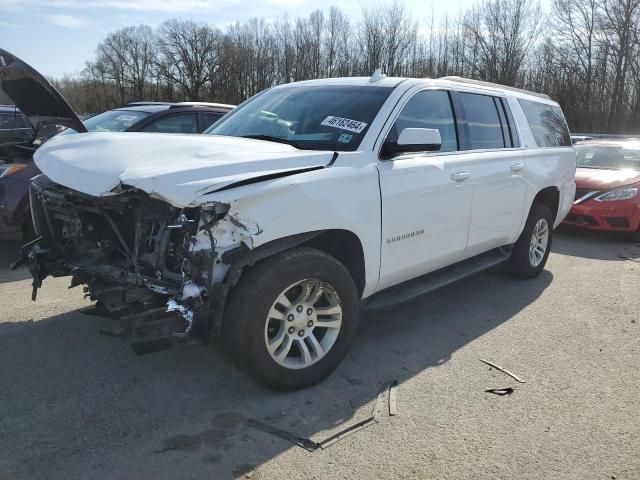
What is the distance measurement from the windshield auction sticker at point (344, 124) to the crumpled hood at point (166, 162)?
16.7 inches

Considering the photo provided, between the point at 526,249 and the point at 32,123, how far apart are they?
504 centimetres

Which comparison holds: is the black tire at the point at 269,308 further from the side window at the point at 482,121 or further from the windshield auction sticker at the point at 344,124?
the side window at the point at 482,121

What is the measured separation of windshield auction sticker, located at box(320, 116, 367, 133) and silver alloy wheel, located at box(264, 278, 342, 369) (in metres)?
1.17

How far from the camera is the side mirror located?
3.54m

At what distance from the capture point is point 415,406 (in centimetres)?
324

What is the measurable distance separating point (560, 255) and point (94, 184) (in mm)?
6438

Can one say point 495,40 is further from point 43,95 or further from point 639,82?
point 43,95

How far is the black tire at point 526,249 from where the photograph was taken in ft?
18.4

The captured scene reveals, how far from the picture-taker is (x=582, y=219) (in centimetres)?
835

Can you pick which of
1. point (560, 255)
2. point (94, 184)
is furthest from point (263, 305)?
point (560, 255)

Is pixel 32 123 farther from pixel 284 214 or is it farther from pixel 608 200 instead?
pixel 608 200

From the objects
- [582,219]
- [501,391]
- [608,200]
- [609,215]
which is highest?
[608,200]

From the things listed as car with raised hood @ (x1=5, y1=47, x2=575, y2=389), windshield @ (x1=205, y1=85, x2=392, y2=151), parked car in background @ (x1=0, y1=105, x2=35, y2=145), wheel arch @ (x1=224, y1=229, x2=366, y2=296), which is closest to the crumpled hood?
car with raised hood @ (x1=5, y1=47, x2=575, y2=389)

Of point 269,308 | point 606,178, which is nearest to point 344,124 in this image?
point 269,308
